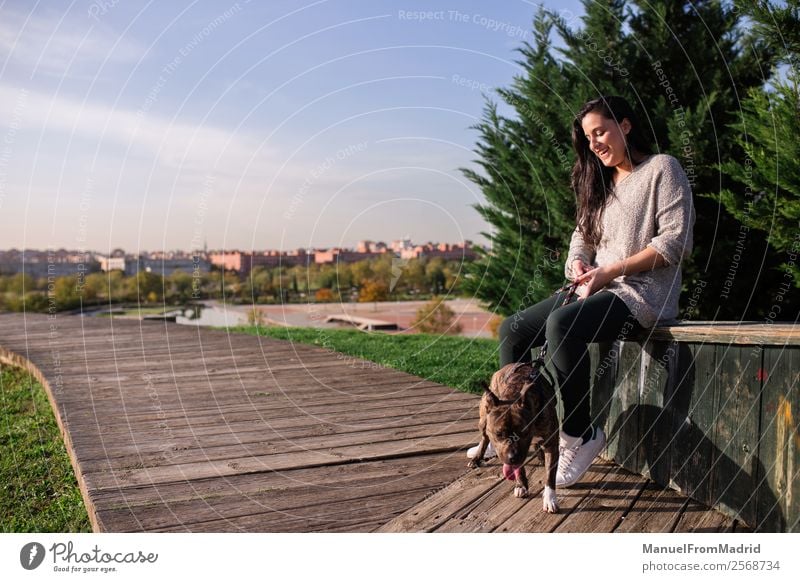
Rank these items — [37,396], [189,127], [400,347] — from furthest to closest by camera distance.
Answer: [400,347] < [37,396] < [189,127]

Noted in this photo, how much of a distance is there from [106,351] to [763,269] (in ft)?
21.2

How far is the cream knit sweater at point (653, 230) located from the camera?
3.24 metres

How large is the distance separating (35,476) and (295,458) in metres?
1.55

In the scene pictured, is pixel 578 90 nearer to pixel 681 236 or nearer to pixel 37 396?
pixel 681 236

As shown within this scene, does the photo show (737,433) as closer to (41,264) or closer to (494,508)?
(494,508)

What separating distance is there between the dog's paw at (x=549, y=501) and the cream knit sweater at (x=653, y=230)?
94cm

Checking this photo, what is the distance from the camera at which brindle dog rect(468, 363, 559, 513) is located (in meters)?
2.85

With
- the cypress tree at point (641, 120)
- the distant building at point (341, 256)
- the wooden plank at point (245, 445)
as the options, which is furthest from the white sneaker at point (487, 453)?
the distant building at point (341, 256)

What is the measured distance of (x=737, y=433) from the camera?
111 inches

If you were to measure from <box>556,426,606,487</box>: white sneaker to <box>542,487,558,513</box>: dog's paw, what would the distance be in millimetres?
259

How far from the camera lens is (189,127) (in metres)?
4.52

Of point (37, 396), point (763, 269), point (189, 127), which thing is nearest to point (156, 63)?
point (189, 127)

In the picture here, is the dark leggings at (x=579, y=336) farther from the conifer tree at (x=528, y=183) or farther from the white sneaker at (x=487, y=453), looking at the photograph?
the conifer tree at (x=528, y=183)
